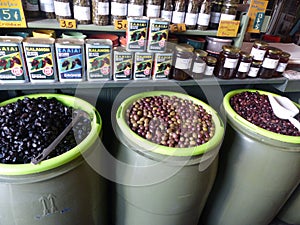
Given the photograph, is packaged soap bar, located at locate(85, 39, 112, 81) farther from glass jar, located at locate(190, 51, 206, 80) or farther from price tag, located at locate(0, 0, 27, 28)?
glass jar, located at locate(190, 51, 206, 80)

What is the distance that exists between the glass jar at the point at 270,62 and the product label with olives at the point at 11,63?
133 cm

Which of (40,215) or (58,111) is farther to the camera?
(58,111)

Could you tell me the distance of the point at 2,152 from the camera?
86cm

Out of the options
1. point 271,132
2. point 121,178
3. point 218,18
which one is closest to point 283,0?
point 218,18

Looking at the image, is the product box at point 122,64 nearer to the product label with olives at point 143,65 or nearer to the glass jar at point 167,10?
the product label with olives at point 143,65

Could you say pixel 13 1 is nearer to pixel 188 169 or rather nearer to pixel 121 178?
pixel 121 178

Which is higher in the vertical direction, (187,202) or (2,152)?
(2,152)

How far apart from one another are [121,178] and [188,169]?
0.33 m

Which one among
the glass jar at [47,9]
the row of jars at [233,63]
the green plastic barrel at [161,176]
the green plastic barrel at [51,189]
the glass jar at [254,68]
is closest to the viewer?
the green plastic barrel at [51,189]

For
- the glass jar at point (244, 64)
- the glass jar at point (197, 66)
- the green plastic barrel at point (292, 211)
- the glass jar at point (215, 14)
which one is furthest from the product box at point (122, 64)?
the green plastic barrel at point (292, 211)

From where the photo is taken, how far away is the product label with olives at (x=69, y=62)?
1.06m

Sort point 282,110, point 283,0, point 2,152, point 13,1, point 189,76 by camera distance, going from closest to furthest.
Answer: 1. point 2,152
2. point 13,1
3. point 282,110
4. point 189,76
5. point 283,0

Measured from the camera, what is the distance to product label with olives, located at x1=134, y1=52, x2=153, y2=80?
3.85ft

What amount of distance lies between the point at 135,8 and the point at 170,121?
579 millimetres
